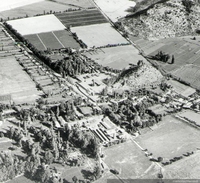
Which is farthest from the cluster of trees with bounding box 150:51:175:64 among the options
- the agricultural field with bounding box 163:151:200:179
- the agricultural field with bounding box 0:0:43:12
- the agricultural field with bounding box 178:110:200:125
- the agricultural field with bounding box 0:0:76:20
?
the agricultural field with bounding box 0:0:43:12

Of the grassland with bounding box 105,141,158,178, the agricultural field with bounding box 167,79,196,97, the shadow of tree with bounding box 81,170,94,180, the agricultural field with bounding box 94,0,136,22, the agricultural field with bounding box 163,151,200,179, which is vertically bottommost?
the agricultural field with bounding box 163,151,200,179

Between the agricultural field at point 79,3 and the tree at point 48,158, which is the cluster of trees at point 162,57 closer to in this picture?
the agricultural field at point 79,3

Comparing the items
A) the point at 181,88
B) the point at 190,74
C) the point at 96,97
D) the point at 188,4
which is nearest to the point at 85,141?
the point at 96,97

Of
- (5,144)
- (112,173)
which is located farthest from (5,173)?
(112,173)

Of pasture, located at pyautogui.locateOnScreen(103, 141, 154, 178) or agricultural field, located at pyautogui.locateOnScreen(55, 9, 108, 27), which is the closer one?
pasture, located at pyautogui.locateOnScreen(103, 141, 154, 178)

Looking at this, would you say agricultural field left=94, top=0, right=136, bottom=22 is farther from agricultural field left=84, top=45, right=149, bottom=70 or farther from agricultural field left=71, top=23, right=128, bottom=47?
agricultural field left=84, top=45, right=149, bottom=70

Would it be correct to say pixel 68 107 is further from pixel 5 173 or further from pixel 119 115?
pixel 5 173
